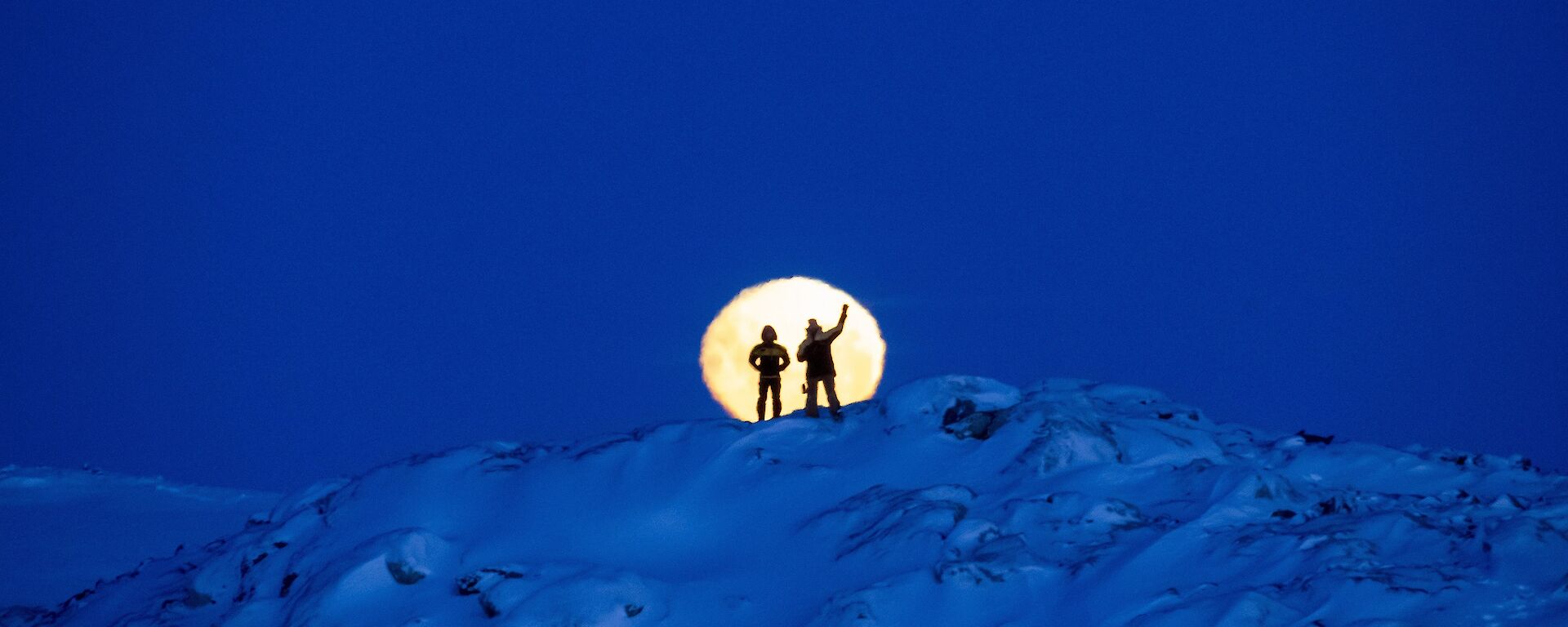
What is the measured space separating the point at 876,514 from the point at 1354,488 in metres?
6.16

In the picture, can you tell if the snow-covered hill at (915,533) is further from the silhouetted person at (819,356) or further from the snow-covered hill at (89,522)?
the snow-covered hill at (89,522)

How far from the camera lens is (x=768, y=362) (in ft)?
64.0

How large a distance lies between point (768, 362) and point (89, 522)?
4096 centimetres

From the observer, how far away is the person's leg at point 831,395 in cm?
1933

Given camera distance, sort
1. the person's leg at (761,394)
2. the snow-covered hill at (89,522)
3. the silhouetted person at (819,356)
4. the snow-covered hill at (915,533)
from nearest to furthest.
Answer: the snow-covered hill at (915,533), the silhouetted person at (819,356), the person's leg at (761,394), the snow-covered hill at (89,522)

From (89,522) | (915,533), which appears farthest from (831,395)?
(89,522)

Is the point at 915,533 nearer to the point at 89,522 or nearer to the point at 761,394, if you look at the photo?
the point at 761,394

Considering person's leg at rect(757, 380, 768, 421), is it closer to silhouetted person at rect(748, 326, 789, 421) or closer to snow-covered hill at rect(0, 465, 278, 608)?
silhouetted person at rect(748, 326, 789, 421)

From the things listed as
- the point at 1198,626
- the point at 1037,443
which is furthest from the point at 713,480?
the point at 1198,626

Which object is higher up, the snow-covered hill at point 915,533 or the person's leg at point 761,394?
the person's leg at point 761,394

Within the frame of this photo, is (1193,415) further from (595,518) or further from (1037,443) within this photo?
(595,518)

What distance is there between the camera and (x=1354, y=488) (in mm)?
17422

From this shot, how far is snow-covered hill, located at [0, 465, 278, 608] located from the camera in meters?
41.2

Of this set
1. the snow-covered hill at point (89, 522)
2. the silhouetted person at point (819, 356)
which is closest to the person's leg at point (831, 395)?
the silhouetted person at point (819, 356)
